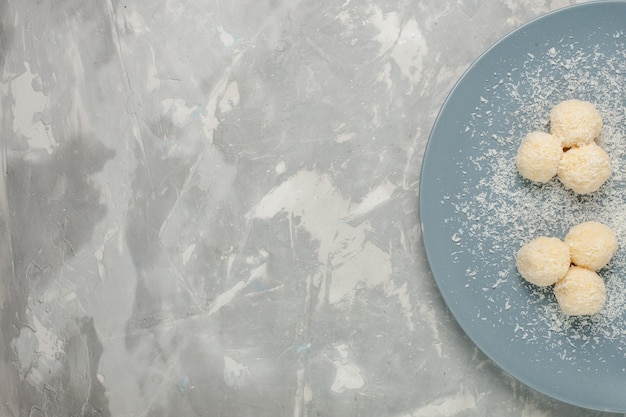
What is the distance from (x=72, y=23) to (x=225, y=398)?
0.67 meters

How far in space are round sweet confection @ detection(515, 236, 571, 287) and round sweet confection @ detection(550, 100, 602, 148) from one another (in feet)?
0.45

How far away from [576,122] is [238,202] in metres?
0.51

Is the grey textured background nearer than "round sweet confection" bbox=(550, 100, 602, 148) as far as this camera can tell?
No

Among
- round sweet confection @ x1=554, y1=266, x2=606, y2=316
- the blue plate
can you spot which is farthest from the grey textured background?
round sweet confection @ x1=554, y1=266, x2=606, y2=316

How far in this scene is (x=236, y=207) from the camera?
99cm

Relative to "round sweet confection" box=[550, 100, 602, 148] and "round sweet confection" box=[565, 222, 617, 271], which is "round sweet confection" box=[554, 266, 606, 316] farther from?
"round sweet confection" box=[550, 100, 602, 148]

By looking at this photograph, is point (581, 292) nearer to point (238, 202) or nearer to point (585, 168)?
point (585, 168)

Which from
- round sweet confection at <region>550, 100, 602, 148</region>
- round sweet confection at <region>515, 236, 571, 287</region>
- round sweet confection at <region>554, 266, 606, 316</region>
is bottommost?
round sweet confection at <region>554, 266, 606, 316</region>

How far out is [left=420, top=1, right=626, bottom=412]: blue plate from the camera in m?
0.86

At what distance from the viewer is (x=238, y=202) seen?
99 centimetres

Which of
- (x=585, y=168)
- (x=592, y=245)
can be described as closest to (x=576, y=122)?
(x=585, y=168)

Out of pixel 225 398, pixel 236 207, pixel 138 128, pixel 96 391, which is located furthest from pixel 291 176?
pixel 96 391

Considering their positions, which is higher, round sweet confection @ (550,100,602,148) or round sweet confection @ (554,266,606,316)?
round sweet confection @ (550,100,602,148)

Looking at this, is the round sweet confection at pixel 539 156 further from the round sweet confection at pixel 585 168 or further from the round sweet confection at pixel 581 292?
the round sweet confection at pixel 581 292
